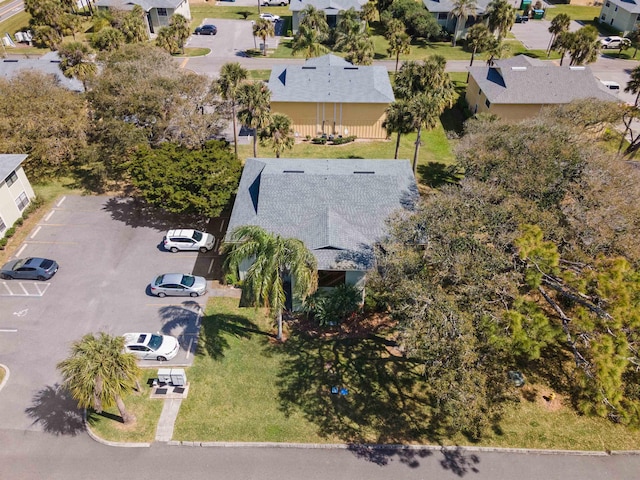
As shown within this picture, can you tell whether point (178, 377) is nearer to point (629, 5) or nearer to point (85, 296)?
→ point (85, 296)

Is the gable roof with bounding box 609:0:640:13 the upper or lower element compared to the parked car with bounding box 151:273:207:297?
upper

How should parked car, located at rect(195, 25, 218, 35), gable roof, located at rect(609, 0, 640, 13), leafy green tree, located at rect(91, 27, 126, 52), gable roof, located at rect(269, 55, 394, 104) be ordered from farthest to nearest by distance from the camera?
parked car, located at rect(195, 25, 218, 35), gable roof, located at rect(609, 0, 640, 13), leafy green tree, located at rect(91, 27, 126, 52), gable roof, located at rect(269, 55, 394, 104)

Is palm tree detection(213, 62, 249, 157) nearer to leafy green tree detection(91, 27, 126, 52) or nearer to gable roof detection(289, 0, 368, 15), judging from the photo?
leafy green tree detection(91, 27, 126, 52)

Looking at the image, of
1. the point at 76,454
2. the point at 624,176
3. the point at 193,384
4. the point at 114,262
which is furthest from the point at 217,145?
the point at 624,176

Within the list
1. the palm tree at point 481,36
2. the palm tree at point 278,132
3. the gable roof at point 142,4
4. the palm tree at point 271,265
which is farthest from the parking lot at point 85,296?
the palm tree at point 481,36

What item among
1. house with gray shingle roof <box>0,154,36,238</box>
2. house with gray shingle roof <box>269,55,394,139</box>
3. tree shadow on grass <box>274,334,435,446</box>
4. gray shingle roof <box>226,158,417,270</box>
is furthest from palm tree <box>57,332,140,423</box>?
house with gray shingle roof <box>269,55,394,139</box>

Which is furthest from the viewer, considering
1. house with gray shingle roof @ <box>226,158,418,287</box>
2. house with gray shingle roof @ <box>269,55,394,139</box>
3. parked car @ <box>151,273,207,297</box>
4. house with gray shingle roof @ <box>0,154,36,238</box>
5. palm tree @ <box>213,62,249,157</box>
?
house with gray shingle roof @ <box>269,55,394,139</box>

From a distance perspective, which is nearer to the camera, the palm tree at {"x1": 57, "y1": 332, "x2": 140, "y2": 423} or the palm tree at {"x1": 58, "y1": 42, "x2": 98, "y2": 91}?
the palm tree at {"x1": 57, "y1": 332, "x2": 140, "y2": 423}
